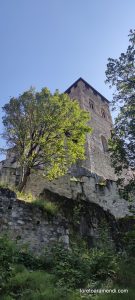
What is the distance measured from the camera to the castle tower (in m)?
25.4

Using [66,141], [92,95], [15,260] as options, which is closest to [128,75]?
[66,141]

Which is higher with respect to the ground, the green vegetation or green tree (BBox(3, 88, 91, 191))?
green tree (BBox(3, 88, 91, 191))

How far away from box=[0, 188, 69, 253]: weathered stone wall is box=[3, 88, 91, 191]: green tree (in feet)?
14.4

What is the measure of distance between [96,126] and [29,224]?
21.0 m

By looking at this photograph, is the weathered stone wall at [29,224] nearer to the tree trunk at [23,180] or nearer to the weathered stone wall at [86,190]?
the tree trunk at [23,180]

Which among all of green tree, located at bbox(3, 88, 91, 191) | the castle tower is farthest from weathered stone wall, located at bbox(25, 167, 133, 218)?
the castle tower

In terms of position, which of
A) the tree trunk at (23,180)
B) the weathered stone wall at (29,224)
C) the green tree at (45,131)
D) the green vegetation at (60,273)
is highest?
the green tree at (45,131)

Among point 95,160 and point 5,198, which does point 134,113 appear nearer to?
point 5,198

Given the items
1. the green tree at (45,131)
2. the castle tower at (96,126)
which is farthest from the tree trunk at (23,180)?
the castle tower at (96,126)

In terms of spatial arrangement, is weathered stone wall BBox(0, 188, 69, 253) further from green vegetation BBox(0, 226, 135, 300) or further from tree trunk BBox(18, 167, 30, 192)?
tree trunk BBox(18, 167, 30, 192)

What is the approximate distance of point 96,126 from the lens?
1178 inches

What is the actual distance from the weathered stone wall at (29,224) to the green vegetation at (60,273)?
1.51ft

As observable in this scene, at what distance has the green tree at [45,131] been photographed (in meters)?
→ 15.3

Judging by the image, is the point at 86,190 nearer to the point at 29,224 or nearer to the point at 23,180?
the point at 23,180
